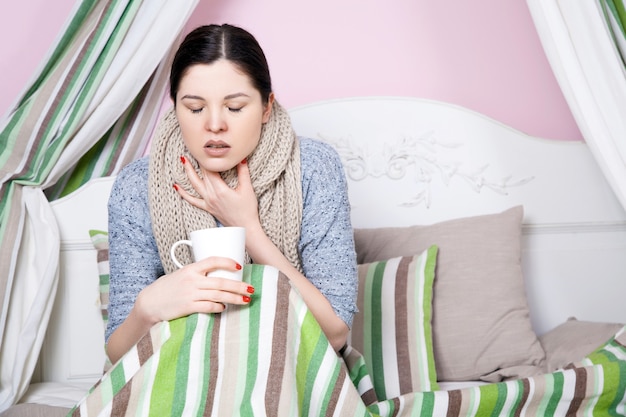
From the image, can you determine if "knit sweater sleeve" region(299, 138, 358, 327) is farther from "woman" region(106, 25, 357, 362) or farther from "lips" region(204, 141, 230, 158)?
"lips" region(204, 141, 230, 158)

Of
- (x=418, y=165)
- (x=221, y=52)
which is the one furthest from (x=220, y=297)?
(x=418, y=165)

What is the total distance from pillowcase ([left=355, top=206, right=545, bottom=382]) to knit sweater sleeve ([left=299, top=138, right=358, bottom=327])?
0.53m

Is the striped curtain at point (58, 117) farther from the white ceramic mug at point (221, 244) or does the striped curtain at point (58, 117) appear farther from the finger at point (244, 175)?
the white ceramic mug at point (221, 244)

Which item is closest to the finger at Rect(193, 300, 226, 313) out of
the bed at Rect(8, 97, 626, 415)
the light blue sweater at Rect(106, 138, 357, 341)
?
the light blue sweater at Rect(106, 138, 357, 341)

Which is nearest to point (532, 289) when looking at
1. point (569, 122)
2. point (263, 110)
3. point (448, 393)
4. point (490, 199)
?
point (490, 199)

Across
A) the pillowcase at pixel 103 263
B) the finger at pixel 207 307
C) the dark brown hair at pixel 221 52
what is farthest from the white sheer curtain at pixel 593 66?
the pillowcase at pixel 103 263

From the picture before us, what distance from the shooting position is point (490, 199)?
2354mm

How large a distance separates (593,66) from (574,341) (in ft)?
2.30

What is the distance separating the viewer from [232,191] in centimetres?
158

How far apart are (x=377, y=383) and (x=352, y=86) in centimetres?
99

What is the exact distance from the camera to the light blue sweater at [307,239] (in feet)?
5.07

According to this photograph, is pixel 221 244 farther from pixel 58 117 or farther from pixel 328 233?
pixel 58 117

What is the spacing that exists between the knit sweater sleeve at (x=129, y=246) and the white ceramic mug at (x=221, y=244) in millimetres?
401

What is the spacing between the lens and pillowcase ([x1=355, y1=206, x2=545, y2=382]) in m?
2.00
